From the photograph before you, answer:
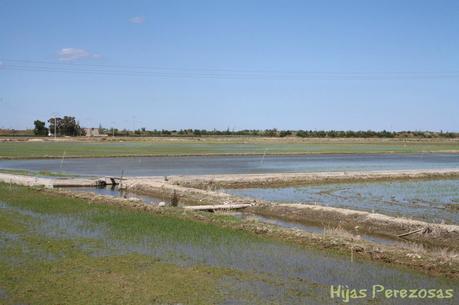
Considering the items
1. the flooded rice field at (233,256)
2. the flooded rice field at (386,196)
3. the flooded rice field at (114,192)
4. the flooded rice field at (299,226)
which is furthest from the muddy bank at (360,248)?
the flooded rice field at (114,192)

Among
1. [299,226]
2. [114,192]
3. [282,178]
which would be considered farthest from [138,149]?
[299,226]

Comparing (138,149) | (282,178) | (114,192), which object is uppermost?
(138,149)

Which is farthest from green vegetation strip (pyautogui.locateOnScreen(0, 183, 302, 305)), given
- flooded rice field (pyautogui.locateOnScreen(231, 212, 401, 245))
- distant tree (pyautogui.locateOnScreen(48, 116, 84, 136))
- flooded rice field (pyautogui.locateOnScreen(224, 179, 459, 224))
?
distant tree (pyautogui.locateOnScreen(48, 116, 84, 136))

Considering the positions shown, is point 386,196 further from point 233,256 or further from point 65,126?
point 65,126

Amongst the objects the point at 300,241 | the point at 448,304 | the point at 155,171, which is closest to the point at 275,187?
the point at 155,171

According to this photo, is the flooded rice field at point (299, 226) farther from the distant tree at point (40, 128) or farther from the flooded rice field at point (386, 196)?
the distant tree at point (40, 128)

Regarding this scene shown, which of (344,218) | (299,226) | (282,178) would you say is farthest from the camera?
(282,178)

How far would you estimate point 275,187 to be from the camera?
83.4 ft

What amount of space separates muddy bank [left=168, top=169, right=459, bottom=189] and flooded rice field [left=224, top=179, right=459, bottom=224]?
1.15 metres

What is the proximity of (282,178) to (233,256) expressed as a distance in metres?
17.4

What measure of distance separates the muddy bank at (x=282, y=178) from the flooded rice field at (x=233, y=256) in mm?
10947

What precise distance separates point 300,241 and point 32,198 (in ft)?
35.8

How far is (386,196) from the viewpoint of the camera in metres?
21.8

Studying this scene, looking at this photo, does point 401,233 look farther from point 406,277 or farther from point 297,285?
point 297,285
